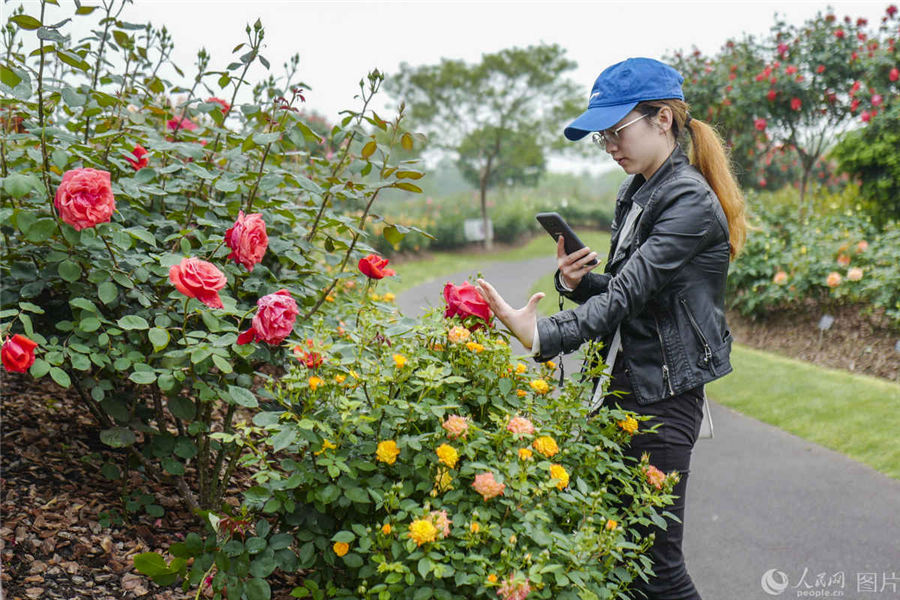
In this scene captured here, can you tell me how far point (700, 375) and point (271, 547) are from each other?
4.29 feet

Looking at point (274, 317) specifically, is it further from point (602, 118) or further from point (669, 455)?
point (669, 455)

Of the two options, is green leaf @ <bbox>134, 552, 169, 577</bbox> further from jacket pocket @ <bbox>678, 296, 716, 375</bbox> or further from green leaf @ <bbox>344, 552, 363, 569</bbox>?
jacket pocket @ <bbox>678, 296, 716, 375</bbox>

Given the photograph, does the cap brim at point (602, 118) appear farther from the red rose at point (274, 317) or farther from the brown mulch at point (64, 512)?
the brown mulch at point (64, 512)

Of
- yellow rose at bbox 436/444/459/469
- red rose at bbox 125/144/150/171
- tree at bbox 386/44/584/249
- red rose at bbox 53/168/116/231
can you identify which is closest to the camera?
yellow rose at bbox 436/444/459/469

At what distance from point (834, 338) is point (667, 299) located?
5687 millimetres

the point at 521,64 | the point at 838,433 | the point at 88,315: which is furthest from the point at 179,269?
the point at 521,64

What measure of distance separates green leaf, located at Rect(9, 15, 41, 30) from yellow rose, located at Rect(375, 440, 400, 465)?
5.18 ft

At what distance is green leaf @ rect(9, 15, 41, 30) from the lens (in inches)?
78.7

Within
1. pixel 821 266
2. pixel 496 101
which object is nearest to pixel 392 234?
pixel 821 266

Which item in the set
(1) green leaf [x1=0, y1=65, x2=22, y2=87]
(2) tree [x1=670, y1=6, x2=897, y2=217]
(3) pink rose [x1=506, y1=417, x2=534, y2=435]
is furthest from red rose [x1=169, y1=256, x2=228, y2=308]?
(2) tree [x1=670, y1=6, x2=897, y2=217]

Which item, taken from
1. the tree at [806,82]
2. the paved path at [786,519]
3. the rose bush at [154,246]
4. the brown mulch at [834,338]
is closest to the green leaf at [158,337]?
the rose bush at [154,246]

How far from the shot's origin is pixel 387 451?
1.78 metres

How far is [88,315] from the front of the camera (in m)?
2.13

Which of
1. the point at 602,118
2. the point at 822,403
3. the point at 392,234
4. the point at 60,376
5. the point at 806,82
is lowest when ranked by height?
the point at 822,403
